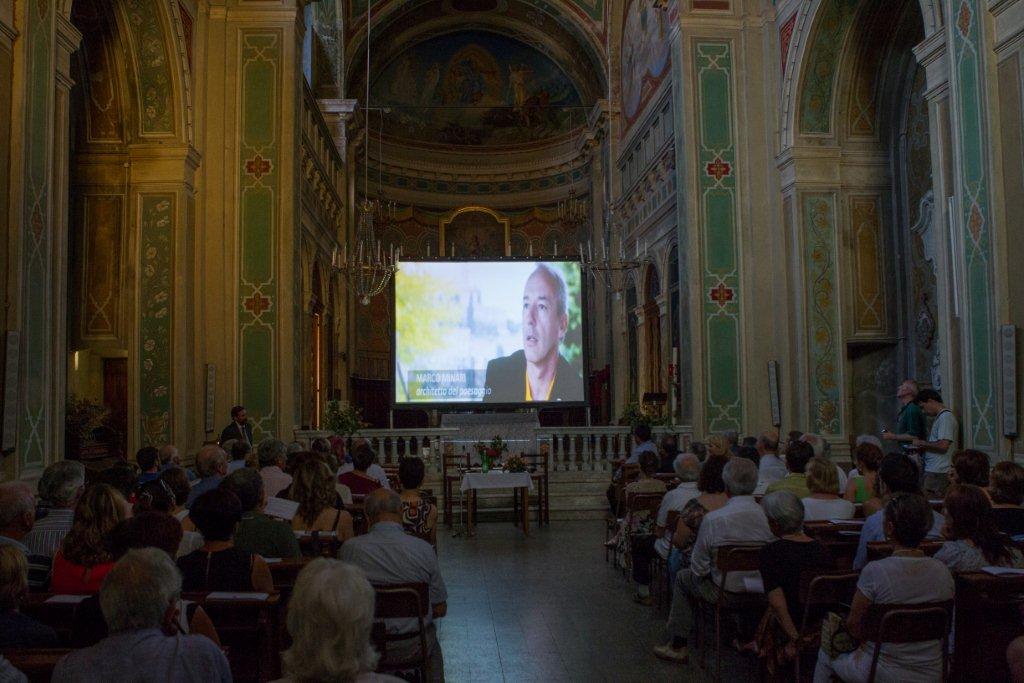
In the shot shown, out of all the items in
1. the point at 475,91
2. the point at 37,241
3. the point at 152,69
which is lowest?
the point at 37,241

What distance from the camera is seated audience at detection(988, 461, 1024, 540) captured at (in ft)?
16.2

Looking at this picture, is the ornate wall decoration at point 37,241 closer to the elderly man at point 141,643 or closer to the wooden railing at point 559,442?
the elderly man at point 141,643

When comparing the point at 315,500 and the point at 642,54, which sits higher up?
the point at 642,54

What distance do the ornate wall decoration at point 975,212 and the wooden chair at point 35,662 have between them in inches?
277

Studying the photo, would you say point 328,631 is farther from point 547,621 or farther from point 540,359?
point 540,359

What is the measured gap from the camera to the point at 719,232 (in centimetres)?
1321

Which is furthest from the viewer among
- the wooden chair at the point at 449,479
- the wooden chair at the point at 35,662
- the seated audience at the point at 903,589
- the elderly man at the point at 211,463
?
the wooden chair at the point at 449,479

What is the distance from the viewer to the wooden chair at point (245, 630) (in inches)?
138

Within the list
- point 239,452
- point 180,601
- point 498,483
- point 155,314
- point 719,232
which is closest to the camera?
point 180,601

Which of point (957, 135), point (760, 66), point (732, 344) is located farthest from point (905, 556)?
point (760, 66)

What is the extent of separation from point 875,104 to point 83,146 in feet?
34.0

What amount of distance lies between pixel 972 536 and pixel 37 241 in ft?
22.6

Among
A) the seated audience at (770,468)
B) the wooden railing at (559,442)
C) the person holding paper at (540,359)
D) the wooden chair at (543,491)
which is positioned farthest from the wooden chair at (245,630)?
the person holding paper at (540,359)

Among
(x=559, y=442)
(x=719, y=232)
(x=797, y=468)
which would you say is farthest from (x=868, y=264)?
(x=797, y=468)
